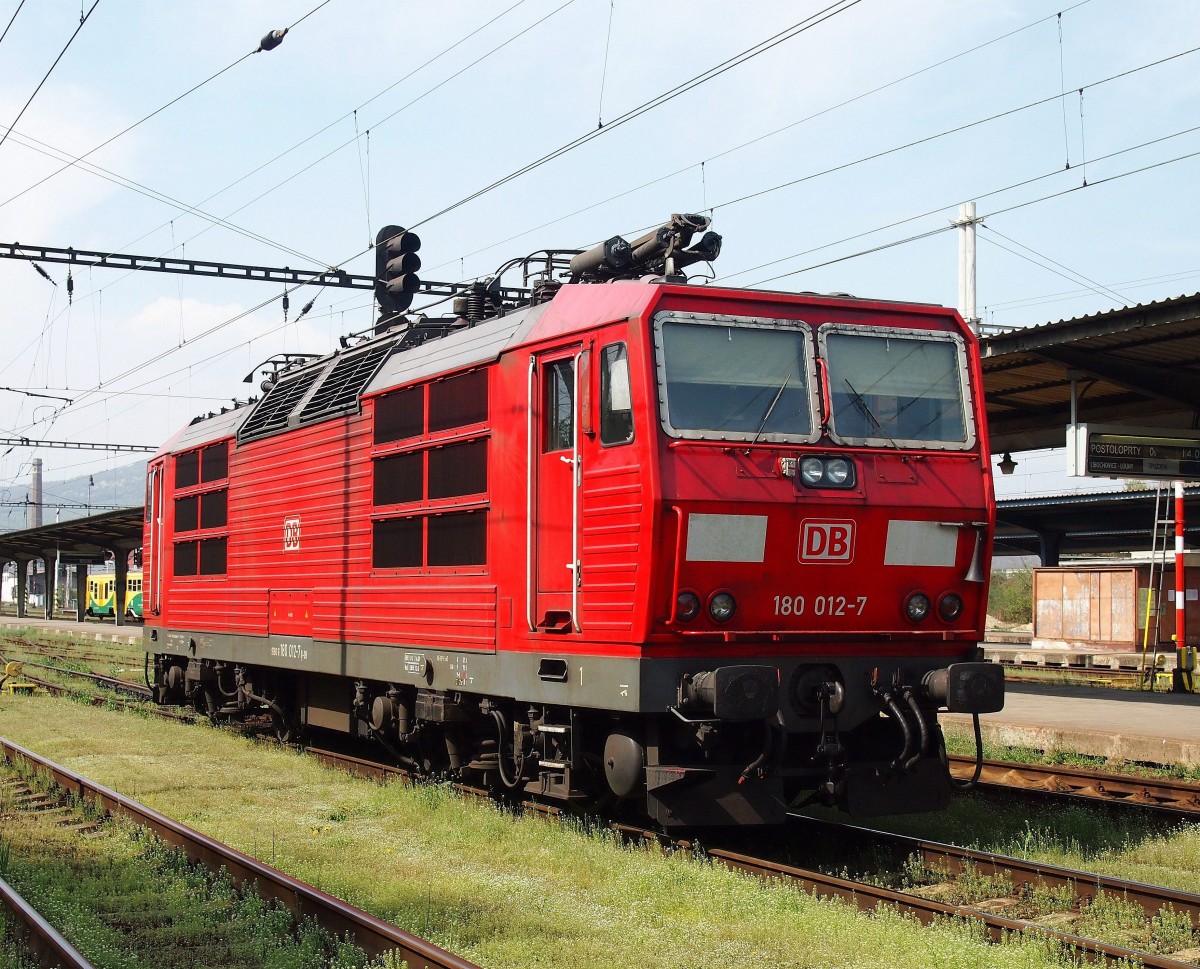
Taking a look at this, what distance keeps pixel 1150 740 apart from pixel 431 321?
328 inches

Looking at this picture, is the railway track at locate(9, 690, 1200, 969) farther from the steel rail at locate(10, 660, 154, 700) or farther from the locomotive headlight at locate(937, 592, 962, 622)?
the steel rail at locate(10, 660, 154, 700)

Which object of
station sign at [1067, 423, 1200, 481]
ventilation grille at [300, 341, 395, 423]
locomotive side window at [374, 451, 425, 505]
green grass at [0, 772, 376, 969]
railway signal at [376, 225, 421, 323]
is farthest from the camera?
railway signal at [376, 225, 421, 323]

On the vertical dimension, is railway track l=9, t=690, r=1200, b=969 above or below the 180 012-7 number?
below

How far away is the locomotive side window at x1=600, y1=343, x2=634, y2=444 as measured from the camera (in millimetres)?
8445

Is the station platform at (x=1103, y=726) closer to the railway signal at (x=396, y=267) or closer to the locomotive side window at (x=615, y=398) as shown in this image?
the locomotive side window at (x=615, y=398)

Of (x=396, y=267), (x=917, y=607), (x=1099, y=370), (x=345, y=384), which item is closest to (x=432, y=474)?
(x=345, y=384)

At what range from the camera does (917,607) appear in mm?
9008

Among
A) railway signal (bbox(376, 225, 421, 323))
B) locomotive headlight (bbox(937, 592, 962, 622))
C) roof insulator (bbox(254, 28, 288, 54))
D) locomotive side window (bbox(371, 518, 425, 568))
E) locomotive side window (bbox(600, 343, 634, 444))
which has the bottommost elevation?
locomotive headlight (bbox(937, 592, 962, 622))

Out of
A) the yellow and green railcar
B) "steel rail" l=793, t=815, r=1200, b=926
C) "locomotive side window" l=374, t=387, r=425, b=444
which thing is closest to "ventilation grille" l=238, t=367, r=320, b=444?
"locomotive side window" l=374, t=387, r=425, b=444

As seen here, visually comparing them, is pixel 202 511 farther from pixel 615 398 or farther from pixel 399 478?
pixel 615 398

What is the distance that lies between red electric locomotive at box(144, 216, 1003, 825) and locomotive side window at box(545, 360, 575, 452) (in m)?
0.02

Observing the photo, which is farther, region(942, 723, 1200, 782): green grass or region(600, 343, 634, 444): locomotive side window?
region(942, 723, 1200, 782): green grass

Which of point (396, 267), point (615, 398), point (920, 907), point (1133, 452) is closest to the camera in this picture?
point (920, 907)

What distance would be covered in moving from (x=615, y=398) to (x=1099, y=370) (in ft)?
30.3
